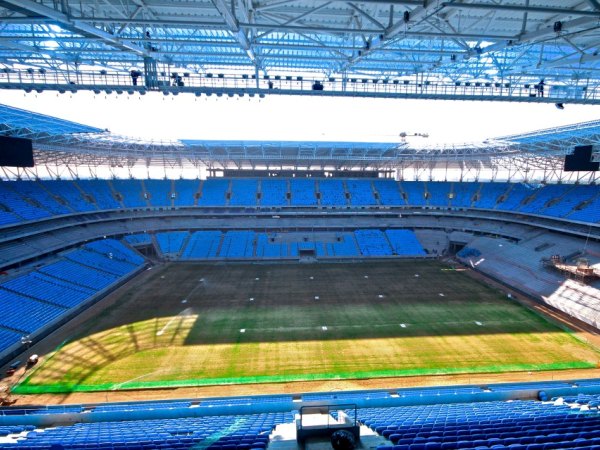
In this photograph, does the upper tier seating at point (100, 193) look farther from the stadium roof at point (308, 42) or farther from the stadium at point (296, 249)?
the stadium roof at point (308, 42)

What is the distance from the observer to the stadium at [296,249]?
9.59 meters

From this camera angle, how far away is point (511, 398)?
11297 millimetres

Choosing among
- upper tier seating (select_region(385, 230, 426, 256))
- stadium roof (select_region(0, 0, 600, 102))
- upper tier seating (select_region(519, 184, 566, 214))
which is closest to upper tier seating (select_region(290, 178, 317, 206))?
upper tier seating (select_region(385, 230, 426, 256))

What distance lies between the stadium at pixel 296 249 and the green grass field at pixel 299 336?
0.59 feet

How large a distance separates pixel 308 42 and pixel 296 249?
88.2 ft

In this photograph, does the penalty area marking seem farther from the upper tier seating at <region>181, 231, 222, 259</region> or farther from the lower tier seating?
the upper tier seating at <region>181, 231, 222, 259</region>

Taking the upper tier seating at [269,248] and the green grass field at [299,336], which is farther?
the upper tier seating at [269,248]

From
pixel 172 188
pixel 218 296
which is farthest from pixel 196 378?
pixel 172 188

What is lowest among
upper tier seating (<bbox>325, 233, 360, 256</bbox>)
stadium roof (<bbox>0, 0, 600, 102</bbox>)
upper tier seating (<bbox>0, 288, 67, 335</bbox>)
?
upper tier seating (<bbox>325, 233, 360, 256</bbox>)

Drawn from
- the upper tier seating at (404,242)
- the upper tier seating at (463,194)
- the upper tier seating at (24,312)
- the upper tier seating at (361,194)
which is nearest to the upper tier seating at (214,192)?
the upper tier seating at (361,194)

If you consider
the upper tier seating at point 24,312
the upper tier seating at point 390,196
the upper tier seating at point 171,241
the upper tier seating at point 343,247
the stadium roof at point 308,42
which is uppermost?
the stadium roof at point 308,42

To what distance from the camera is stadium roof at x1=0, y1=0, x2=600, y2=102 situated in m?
10.4

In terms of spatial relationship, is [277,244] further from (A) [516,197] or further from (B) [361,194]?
(A) [516,197]

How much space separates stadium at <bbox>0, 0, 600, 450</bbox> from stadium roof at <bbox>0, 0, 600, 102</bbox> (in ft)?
0.44
